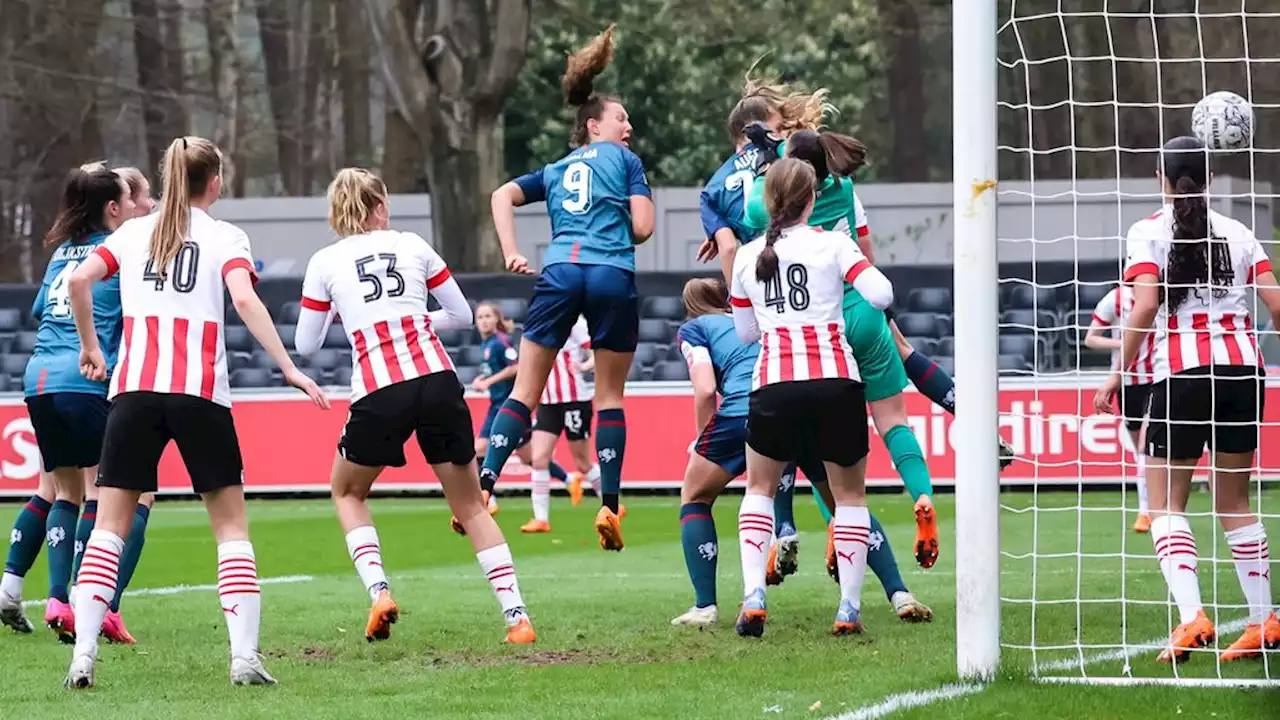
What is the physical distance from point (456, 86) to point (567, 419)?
8998mm

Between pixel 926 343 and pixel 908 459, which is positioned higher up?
pixel 926 343

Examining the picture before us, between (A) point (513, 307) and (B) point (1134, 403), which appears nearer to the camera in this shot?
(B) point (1134, 403)

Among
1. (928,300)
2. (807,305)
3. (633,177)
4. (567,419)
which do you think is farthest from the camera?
(928,300)

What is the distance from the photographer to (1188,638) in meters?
6.83

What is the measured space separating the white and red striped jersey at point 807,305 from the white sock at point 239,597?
79.7 inches

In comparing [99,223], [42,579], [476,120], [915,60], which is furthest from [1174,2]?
[99,223]

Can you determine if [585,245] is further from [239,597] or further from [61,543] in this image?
[239,597]

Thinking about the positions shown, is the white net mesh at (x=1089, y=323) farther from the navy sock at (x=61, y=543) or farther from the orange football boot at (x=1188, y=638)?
the navy sock at (x=61, y=543)

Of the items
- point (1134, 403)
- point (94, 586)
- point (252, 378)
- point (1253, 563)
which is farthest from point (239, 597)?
point (252, 378)

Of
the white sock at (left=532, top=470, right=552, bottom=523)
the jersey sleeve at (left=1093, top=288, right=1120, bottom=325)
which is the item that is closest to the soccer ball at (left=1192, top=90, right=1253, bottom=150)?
the jersey sleeve at (left=1093, top=288, right=1120, bottom=325)

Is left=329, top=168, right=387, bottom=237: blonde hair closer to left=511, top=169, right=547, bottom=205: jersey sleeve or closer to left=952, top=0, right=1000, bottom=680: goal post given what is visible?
left=511, top=169, right=547, bottom=205: jersey sleeve

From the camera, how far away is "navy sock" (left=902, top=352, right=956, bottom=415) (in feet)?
29.2

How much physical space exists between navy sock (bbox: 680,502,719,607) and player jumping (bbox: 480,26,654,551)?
0.61m

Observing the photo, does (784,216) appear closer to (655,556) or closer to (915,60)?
(655,556)
